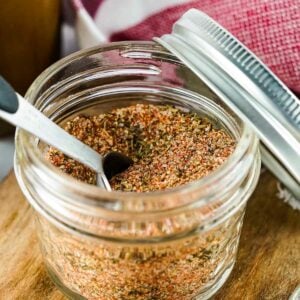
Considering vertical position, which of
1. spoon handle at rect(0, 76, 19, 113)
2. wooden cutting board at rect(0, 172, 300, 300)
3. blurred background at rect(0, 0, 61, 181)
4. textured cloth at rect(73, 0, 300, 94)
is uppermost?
spoon handle at rect(0, 76, 19, 113)

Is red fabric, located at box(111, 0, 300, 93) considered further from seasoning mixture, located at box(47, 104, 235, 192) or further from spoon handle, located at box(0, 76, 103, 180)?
spoon handle, located at box(0, 76, 103, 180)

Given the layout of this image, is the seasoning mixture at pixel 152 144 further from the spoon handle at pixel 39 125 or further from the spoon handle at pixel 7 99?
the spoon handle at pixel 7 99

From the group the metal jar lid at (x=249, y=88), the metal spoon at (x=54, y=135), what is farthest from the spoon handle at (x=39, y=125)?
the metal jar lid at (x=249, y=88)

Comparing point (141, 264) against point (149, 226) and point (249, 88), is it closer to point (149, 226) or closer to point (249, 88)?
point (149, 226)

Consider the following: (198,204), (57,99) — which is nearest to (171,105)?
(57,99)

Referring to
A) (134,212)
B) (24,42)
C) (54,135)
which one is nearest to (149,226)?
(134,212)

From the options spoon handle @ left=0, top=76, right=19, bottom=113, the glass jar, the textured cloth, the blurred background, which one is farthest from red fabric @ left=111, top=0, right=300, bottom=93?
spoon handle @ left=0, top=76, right=19, bottom=113

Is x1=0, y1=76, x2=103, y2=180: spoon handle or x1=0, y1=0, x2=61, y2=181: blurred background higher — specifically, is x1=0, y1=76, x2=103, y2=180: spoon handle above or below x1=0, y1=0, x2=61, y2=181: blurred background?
above
